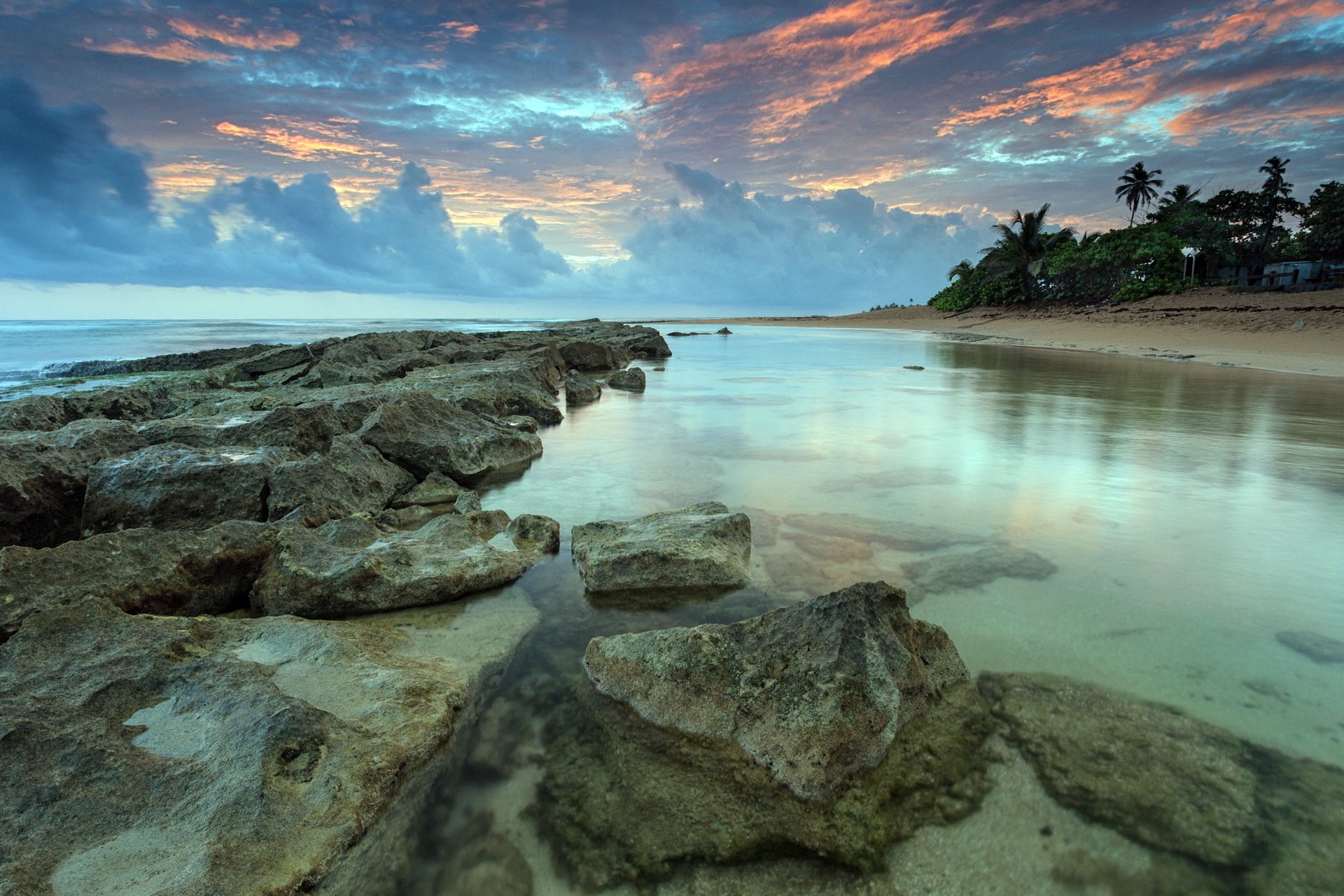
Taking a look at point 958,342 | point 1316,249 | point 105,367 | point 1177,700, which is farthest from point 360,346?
point 1316,249

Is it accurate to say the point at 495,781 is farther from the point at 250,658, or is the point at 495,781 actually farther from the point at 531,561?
the point at 531,561

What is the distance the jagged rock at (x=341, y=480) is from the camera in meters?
4.19

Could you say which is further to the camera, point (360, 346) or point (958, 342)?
point (958, 342)

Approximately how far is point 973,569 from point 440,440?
452 centimetres

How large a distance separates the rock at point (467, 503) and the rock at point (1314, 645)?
4.52 meters

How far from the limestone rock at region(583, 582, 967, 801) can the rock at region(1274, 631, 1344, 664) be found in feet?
5.34

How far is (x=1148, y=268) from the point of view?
114ft

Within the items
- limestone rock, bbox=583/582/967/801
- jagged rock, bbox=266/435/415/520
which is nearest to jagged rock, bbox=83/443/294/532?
jagged rock, bbox=266/435/415/520

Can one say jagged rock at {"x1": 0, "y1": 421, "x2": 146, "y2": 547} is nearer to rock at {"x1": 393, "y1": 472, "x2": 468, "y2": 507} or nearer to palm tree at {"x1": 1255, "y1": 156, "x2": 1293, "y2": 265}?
rock at {"x1": 393, "y1": 472, "x2": 468, "y2": 507}

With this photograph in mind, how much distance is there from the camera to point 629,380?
47.2ft

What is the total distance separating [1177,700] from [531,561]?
3.16 meters

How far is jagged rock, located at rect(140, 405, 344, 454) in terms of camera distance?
529 centimetres

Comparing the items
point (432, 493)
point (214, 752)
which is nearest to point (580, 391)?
point (432, 493)

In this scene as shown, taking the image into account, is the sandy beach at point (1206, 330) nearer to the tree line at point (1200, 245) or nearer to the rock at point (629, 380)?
the tree line at point (1200, 245)
